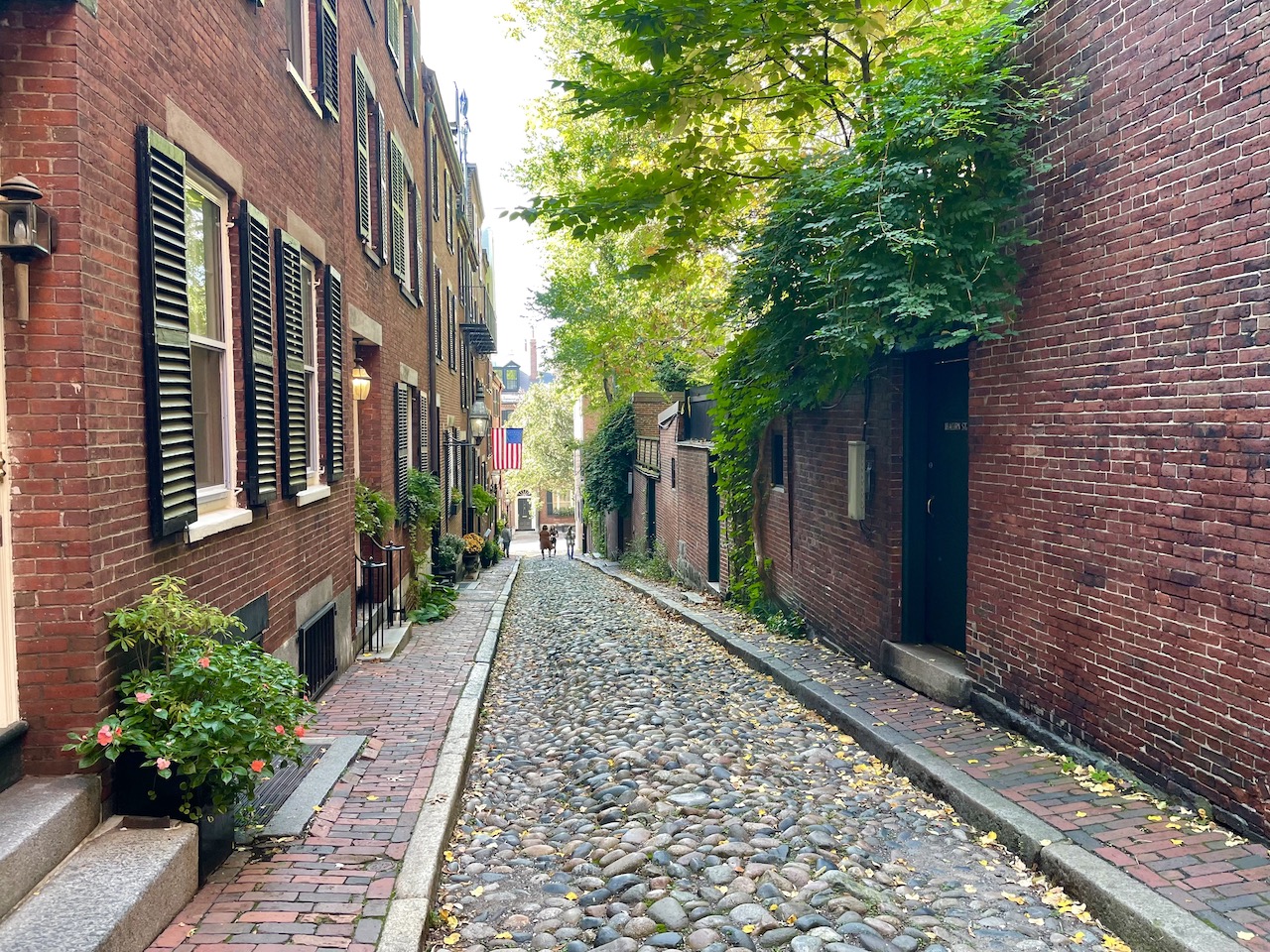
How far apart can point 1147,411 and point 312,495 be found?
6.04 m

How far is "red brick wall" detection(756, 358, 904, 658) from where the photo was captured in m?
8.29

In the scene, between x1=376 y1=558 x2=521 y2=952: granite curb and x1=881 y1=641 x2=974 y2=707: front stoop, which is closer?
x1=376 y1=558 x2=521 y2=952: granite curb

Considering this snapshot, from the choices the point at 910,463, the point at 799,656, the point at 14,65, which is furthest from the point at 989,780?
the point at 14,65

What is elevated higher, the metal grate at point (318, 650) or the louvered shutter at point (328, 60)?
the louvered shutter at point (328, 60)

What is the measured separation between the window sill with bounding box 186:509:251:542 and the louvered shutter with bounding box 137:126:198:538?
111 millimetres

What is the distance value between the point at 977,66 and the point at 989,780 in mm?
4491

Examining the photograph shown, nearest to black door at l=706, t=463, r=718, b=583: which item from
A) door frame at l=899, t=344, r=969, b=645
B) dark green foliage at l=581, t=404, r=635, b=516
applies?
door frame at l=899, t=344, r=969, b=645

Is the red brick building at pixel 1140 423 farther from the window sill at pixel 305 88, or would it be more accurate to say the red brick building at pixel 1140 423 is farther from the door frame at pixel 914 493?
the window sill at pixel 305 88

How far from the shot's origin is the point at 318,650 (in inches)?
323

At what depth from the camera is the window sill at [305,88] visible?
753 centimetres

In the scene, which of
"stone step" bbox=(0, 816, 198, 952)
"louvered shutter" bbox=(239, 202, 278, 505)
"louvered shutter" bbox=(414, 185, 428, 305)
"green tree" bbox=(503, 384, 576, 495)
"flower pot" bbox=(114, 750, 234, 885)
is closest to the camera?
"stone step" bbox=(0, 816, 198, 952)

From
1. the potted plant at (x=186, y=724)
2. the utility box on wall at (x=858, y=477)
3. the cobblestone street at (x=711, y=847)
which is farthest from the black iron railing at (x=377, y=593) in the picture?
the potted plant at (x=186, y=724)

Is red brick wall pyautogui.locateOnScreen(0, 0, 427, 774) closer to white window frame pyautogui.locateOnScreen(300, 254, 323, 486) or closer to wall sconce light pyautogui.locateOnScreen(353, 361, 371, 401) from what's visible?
white window frame pyautogui.locateOnScreen(300, 254, 323, 486)

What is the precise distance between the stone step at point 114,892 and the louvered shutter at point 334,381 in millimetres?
5077
